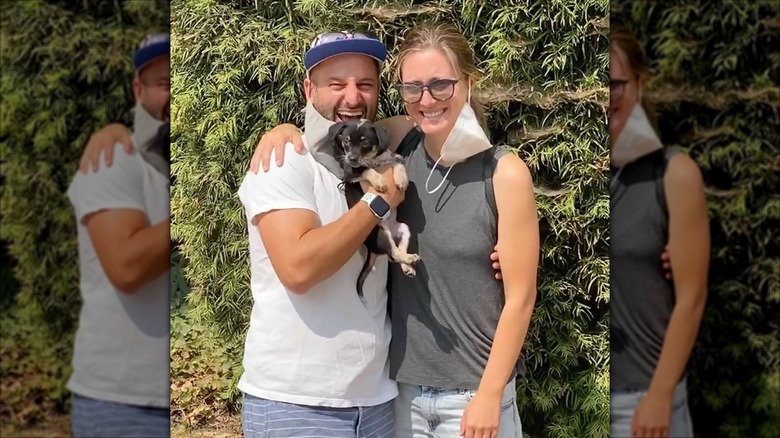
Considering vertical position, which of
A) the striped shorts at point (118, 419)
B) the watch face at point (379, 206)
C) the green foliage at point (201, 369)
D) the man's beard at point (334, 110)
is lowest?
the green foliage at point (201, 369)

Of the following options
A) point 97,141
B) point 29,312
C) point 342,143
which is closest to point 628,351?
point 342,143

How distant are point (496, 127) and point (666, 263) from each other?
4.53 feet

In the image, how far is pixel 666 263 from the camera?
1.63 m

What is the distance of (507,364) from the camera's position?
2.46 metres

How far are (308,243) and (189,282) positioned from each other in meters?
1.05

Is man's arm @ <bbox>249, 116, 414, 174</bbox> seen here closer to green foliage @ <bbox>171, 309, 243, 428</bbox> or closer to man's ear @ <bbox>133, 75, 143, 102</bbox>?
man's ear @ <bbox>133, 75, 143, 102</bbox>

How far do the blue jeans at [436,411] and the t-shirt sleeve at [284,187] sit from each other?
0.77 meters

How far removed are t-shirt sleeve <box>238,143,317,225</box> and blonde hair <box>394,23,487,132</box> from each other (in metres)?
0.51

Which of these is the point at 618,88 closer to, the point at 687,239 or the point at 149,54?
the point at 687,239

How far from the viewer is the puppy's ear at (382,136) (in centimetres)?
256

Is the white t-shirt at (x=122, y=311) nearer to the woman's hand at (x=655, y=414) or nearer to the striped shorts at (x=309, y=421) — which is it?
the striped shorts at (x=309, y=421)

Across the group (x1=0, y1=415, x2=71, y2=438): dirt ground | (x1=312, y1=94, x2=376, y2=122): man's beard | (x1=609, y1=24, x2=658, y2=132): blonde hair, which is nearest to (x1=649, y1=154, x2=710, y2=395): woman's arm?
(x1=609, y1=24, x2=658, y2=132): blonde hair

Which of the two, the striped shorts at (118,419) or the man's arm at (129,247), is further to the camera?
the striped shorts at (118,419)

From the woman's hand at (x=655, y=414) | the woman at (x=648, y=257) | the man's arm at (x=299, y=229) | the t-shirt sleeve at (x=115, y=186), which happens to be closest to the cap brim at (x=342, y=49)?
the man's arm at (x=299, y=229)
